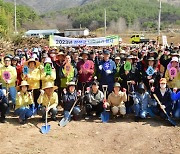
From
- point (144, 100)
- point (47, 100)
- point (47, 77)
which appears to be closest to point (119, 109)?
point (144, 100)

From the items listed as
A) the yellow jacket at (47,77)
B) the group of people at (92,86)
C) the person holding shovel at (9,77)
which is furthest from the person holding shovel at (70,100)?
the person holding shovel at (9,77)

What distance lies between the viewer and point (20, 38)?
124 ft

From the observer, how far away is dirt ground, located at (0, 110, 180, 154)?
7484 mm

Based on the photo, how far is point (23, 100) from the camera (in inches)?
355

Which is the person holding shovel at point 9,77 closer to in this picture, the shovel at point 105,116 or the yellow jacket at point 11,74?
the yellow jacket at point 11,74

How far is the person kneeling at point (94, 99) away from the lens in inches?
364

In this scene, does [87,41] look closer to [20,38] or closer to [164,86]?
[164,86]

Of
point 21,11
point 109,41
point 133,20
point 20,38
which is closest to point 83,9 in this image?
point 133,20

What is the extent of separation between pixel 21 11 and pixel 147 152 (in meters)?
128

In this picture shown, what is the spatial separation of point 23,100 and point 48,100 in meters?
0.67

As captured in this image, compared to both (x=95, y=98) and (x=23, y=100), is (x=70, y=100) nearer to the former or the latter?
(x=95, y=98)

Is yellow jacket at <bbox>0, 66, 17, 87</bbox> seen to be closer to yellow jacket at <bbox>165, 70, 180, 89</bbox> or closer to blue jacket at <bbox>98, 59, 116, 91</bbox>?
blue jacket at <bbox>98, 59, 116, 91</bbox>

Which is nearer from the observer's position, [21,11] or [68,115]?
[68,115]

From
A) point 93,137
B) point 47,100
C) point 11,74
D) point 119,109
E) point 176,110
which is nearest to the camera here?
point 93,137
